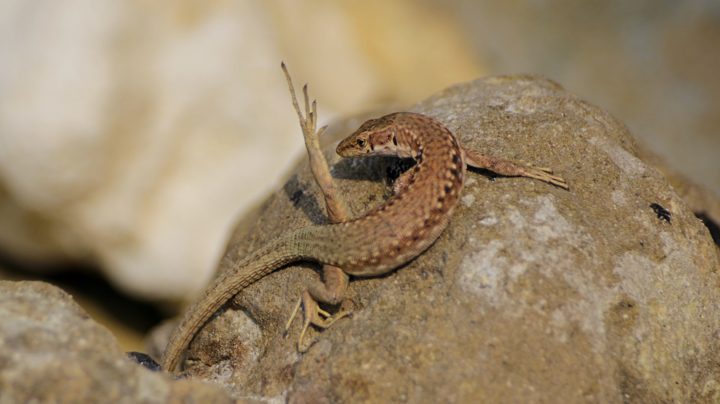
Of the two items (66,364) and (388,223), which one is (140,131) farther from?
(66,364)

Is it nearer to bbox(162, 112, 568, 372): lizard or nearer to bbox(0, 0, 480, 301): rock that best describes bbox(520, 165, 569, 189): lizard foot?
bbox(162, 112, 568, 372): lizard

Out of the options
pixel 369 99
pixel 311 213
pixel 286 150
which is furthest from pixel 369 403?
pixel 369 99

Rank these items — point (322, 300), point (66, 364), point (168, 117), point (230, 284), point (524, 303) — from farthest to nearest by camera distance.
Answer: point (168, 117) → point (230, 284) → point (322, 300) → point (524, 303) → point (66, 364)

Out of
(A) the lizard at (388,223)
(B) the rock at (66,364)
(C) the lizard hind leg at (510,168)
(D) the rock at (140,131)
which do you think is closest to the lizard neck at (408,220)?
(A) the lizard at (388,223)

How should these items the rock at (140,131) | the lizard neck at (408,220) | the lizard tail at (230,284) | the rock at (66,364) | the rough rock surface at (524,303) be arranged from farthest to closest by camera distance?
the rock at (140,131)
the lizard tail at (230,284)
the lizard neck at (408,220)
the rough rock surface at (524,303)
the rock at (66,364)

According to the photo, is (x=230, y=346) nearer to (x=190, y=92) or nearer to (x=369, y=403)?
(x=369, y=403)

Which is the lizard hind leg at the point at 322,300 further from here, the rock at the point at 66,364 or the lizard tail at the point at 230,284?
the rock at the point at 66,364

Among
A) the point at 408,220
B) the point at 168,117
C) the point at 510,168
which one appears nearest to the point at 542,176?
the point at 510,168
